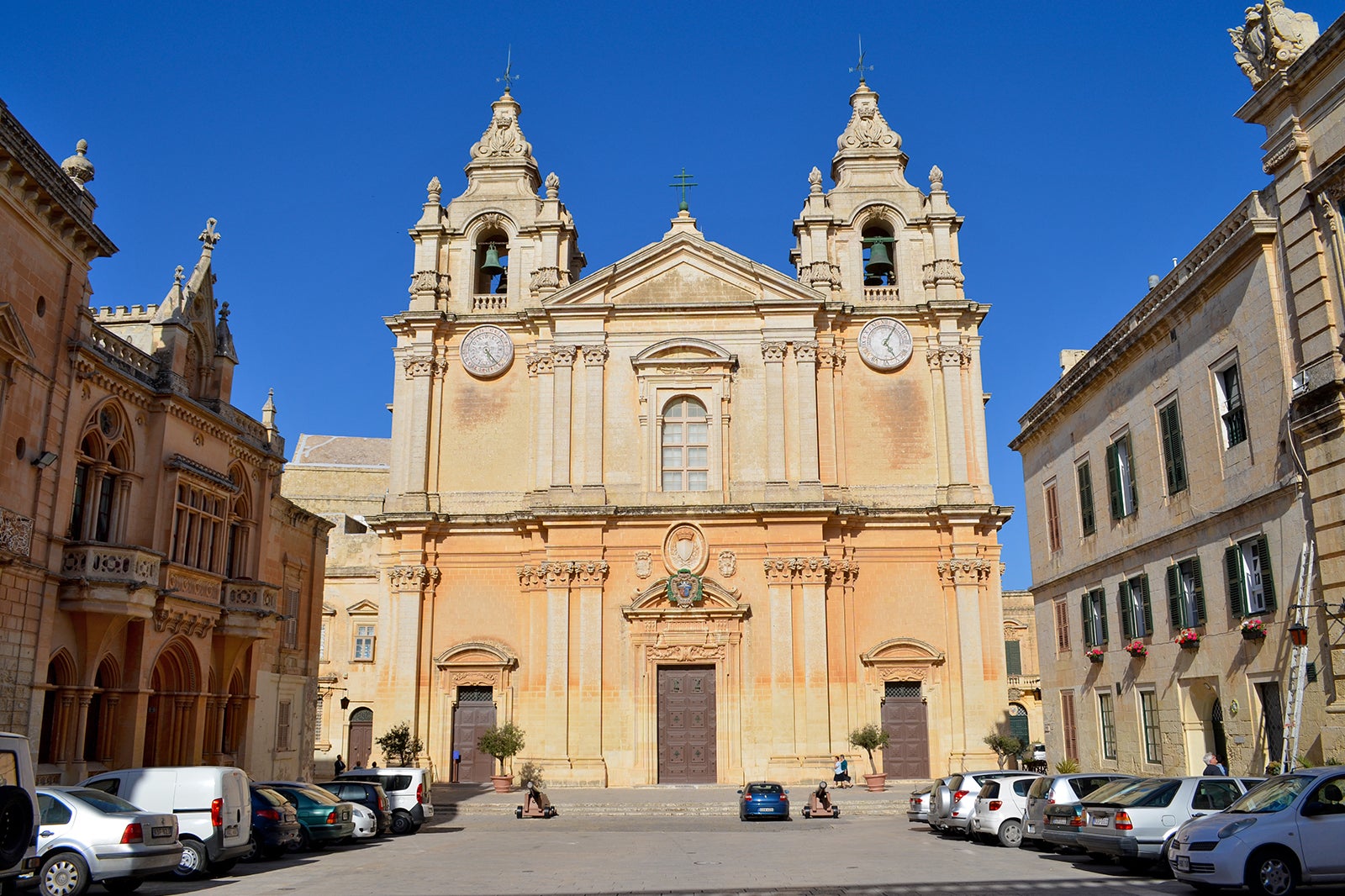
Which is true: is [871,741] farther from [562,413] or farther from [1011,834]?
[562,413]

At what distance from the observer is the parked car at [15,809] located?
1033cm

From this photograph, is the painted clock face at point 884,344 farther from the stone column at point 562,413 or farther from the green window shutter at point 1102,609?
the green window shutter at point 1102,609

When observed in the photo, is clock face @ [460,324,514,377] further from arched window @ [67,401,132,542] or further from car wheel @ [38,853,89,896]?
car wheel @ [38,853,89,896]

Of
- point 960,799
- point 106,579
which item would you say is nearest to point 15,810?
point 106,579

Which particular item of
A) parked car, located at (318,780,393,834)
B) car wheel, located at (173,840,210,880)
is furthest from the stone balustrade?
car wheel, located at (173,840,210,880)

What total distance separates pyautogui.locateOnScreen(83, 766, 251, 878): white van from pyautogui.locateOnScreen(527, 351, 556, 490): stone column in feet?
63.9

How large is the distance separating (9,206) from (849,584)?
2397cm

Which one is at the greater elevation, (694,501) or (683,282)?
(683,282)

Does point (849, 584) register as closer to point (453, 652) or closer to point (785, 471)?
point (785, 471)

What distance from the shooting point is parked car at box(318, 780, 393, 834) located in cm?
2195

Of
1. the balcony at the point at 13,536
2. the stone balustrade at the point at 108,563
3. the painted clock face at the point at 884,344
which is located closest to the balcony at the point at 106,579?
the stone balustrade at the point at 108,563

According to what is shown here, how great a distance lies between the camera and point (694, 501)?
34.4 meters

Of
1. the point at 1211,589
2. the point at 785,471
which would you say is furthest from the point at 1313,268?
the point at 785,471

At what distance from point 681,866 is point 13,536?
38.4 ft
